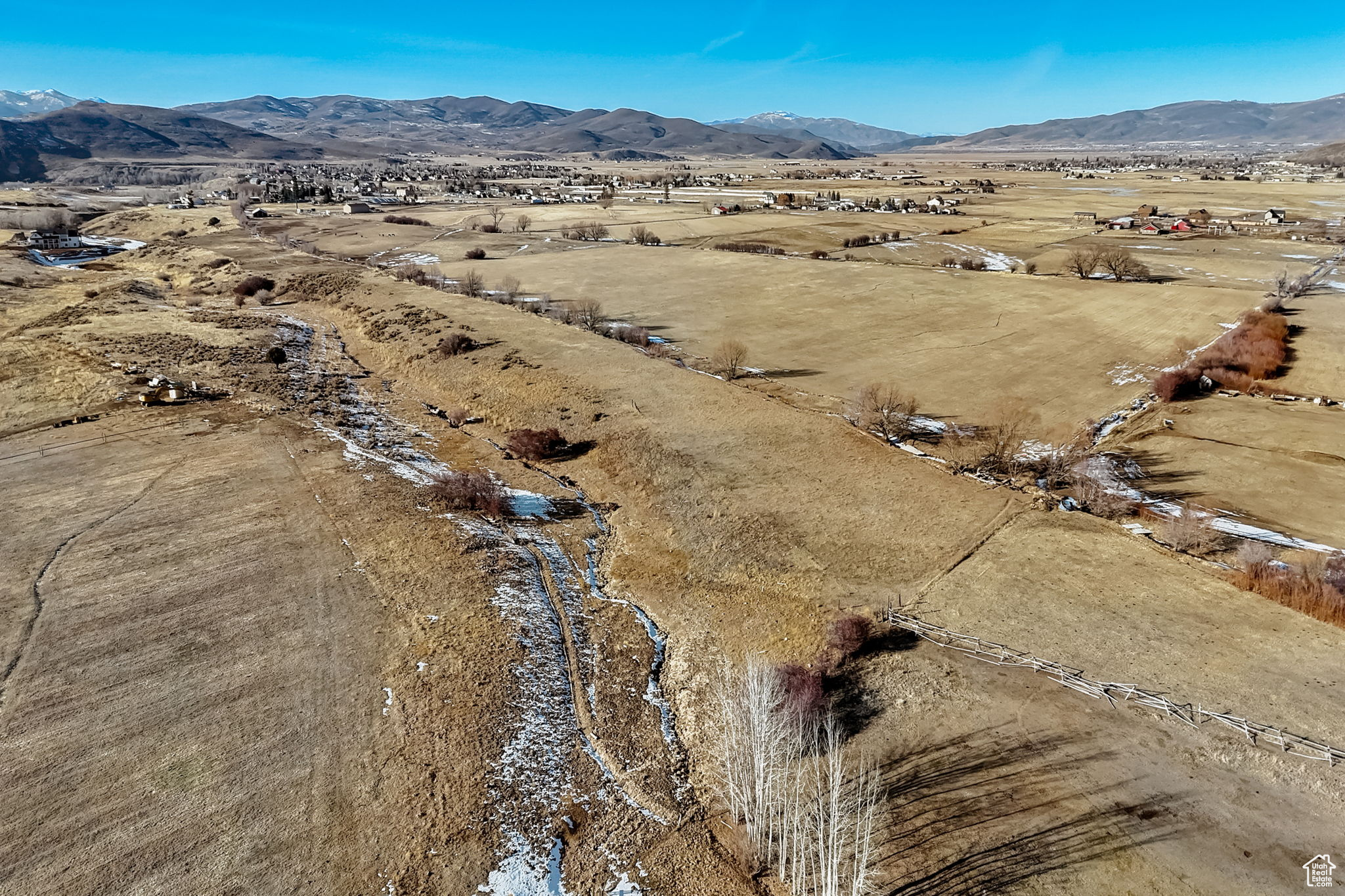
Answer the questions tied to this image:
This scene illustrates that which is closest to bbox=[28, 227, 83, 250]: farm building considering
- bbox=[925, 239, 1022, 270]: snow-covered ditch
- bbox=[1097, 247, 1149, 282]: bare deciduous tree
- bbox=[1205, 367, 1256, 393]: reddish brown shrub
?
bbox=[925, 239, 1022, 270]: snow-covered ditch

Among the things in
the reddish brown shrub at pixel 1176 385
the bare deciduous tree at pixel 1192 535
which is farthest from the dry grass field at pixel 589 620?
the reddish brown shrub at pixel 1176 385

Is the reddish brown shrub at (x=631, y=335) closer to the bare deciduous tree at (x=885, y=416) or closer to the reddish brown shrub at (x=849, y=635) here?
the bare deciduous tree at (x=885, y=416)

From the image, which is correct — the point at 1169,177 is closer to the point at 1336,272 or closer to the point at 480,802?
the point at 1336,272

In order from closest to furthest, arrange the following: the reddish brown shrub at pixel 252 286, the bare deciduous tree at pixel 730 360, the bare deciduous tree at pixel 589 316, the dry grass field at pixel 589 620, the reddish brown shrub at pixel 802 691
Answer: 1. the dry grass field at pixel 589 620
2. the reddish brown shrub at pixel 802 691
3. the bare deciduous tree at pixel 730 360
4. the bare deciduous tree at pixel 589 316
5. the reddish brown shrub at pixel 252 286

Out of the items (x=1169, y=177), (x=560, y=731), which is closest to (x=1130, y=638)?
(x=560, y=731)

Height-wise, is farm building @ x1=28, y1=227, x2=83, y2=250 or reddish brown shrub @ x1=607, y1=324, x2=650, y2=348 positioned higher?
farm building @ x1=28, y1=227, x2=83, y2=250

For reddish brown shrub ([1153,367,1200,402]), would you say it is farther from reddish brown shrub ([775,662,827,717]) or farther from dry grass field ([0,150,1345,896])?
reddish brown shrub ([775,662,827,717])

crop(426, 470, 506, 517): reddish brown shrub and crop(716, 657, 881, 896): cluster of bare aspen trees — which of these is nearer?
crop(716, 657, 881, 896): cluster of bare aspen trees
